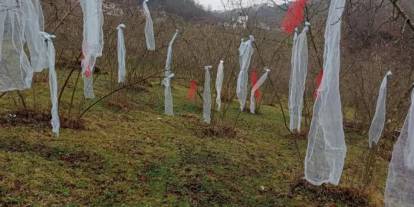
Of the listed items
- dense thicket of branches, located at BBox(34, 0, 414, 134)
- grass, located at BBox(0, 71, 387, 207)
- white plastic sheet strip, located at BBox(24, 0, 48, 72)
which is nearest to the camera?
grass, located at BBox(0, 71, 387, 207)

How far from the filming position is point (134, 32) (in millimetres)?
8117

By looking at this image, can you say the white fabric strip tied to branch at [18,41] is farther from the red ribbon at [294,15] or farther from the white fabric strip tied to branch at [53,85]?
the red ribbon at [294,15]

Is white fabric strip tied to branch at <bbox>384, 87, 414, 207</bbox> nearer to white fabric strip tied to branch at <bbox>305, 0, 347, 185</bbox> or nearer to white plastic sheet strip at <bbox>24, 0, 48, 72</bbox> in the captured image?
white fabric strip tied to branch at <bbox>305, 0, 347, 185</bbox>

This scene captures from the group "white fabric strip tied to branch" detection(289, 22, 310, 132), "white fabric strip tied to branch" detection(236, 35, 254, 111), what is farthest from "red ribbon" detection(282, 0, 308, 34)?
"white fabric strip tied to branch" detection(236, 35, 254, 111)

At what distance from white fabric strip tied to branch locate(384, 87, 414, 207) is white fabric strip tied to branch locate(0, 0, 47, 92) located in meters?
2.59

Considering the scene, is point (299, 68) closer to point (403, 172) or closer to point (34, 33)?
point (403, 172)

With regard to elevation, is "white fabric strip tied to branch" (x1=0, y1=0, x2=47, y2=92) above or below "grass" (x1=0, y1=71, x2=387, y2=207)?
above

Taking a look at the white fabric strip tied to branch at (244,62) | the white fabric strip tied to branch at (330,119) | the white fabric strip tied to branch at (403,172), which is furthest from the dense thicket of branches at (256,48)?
the white fabric strip tied to branch at (403,172)

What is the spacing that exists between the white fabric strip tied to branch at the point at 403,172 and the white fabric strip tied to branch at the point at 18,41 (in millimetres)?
2591

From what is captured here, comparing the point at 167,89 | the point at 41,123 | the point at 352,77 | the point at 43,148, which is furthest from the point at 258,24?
the point at 43,148

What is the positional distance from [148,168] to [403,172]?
2186mm

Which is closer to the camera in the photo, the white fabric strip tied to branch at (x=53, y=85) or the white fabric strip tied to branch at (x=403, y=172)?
the white fabric strip tied to branch at (x=403, y=172)

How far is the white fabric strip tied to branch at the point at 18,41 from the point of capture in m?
3.52

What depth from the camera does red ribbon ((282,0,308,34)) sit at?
12.3 ft
